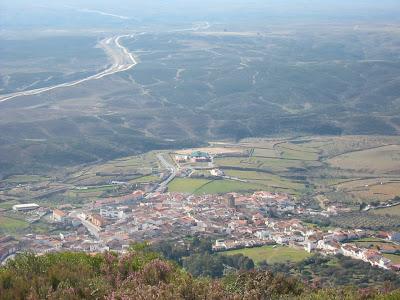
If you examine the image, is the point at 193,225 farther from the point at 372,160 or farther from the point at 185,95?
the point at 185,95

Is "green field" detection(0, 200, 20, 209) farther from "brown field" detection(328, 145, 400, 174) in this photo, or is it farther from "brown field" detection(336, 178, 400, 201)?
"brown field" detection(328, 145, 400, 174)

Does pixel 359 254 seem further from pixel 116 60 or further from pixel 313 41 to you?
pixel 313 41

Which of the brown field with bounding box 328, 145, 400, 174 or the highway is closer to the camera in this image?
the brown field with bounding box 328, 145, 400, 174

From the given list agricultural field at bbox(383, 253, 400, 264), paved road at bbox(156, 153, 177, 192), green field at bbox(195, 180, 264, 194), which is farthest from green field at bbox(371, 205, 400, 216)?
paved road at bbox(156, 153, 177, 192)

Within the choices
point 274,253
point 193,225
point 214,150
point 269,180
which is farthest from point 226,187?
point 274,253

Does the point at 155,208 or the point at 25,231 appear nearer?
the point at 25,231

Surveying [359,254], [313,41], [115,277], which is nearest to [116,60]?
[313,41]
